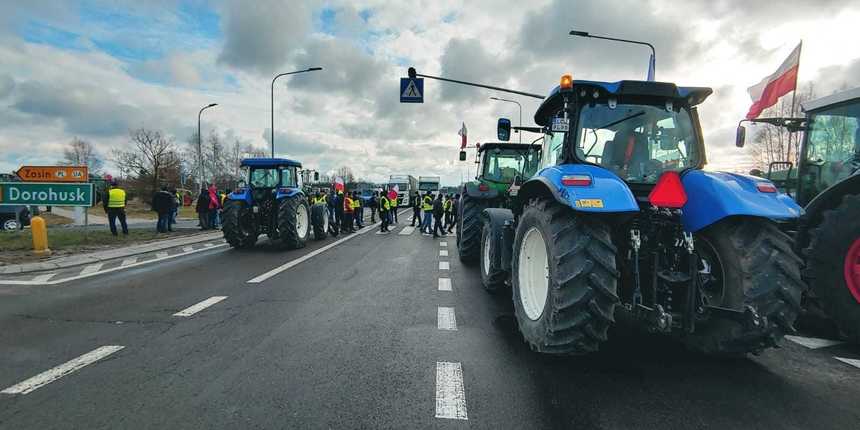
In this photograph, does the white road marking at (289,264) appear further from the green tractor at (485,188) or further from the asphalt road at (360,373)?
the green tractor at (485,188)

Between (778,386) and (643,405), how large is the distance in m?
1.26

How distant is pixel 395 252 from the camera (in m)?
11.6

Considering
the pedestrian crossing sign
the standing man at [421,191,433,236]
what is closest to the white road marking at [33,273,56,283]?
the pedestrian crossing sign

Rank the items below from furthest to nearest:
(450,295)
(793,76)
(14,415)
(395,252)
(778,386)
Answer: (395,252)
(793,76)
(450,295)
(778,386)
(14,415)

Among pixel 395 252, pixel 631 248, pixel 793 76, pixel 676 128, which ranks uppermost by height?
pixel 793 76

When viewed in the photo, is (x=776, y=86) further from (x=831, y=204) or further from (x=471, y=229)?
(x=471, y=229)

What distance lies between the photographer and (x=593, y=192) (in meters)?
3.49

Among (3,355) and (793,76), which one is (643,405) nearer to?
(3,355)

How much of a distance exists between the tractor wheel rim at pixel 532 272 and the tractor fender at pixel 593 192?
0.61 metres

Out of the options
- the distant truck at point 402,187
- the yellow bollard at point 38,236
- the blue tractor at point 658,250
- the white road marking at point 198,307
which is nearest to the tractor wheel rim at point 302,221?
the yellow bollard at point 38,236

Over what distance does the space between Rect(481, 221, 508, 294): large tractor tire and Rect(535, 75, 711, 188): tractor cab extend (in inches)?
79.8

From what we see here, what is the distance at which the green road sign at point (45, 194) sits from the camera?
10.9m

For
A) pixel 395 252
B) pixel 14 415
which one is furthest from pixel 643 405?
pixel 395 252

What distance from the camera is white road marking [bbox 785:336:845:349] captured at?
4.47 metres
